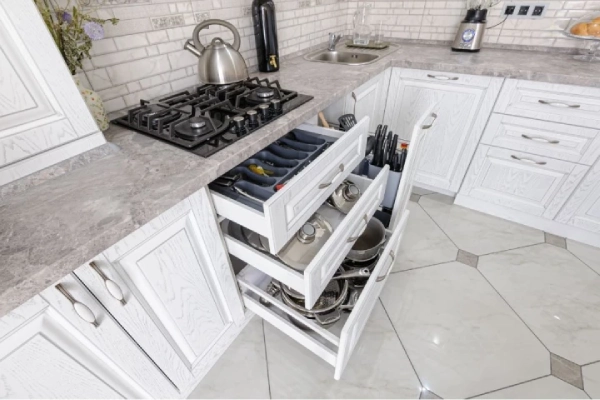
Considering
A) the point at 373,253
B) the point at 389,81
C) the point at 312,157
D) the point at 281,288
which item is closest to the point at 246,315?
the point at 281,288

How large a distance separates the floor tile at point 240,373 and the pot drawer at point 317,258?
0.53 metres

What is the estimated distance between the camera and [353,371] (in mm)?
1098

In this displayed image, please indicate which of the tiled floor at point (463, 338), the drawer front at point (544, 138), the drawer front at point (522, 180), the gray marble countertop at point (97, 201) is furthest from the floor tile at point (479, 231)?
the gray marble countertop at point (97, 201)

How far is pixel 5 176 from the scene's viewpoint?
2.04 feet

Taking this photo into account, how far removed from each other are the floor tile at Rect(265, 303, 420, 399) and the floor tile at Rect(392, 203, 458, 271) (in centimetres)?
43

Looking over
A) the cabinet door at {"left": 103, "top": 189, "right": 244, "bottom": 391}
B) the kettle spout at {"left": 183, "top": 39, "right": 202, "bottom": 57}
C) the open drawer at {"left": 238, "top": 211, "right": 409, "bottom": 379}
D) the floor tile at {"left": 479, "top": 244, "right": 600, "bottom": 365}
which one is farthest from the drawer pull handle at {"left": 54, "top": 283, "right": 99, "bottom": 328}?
the floor tile at {"left": 479, "top": 244, "right": 600, "bottom": 365}

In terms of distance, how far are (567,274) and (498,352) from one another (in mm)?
681

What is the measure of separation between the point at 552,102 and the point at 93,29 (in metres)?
1.87

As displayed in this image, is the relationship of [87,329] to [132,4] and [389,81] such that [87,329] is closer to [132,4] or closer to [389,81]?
[132,4]

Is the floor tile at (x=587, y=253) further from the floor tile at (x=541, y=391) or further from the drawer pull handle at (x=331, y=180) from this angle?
the drawer pull handle at (x=331, y=180)

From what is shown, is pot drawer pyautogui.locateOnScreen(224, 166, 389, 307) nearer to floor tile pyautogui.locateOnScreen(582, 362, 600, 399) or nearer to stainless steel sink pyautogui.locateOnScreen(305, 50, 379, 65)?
floor tile pyautogui.locateOnScreen(582, 362, 600, 399)

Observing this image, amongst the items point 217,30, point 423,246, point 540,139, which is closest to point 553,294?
point 423,246

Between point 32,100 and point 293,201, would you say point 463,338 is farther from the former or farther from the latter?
point 32,100

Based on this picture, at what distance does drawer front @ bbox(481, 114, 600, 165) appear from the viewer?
51.7 inches
